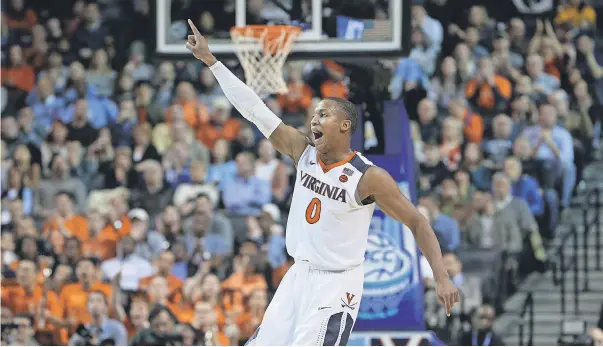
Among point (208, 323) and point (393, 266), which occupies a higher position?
point (393, 266)

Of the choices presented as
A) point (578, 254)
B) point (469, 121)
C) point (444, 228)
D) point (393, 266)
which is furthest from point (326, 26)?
point (578, 254)

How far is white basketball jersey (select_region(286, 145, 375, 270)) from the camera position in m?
7.27

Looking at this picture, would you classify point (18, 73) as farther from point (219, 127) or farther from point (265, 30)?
point (265, 30)

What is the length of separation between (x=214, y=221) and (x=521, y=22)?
4.46 metres

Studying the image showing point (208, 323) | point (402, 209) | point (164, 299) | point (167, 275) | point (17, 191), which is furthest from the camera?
point (17, 191)

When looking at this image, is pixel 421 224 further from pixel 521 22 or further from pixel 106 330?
pixel 521 22

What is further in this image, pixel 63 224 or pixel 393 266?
pixel 63 224

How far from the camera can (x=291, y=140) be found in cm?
755

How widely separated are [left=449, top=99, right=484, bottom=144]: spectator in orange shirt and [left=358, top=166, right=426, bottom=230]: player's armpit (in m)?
7.20

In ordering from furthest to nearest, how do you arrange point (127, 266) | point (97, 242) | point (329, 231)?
point (97, 242) < point (127, 266) < point (329, 231)

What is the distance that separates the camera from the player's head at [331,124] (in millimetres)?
7277

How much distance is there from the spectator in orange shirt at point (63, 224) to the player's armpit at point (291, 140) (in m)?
6.14

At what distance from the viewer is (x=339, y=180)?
7277 millimetres

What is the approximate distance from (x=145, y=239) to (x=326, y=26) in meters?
3.61
